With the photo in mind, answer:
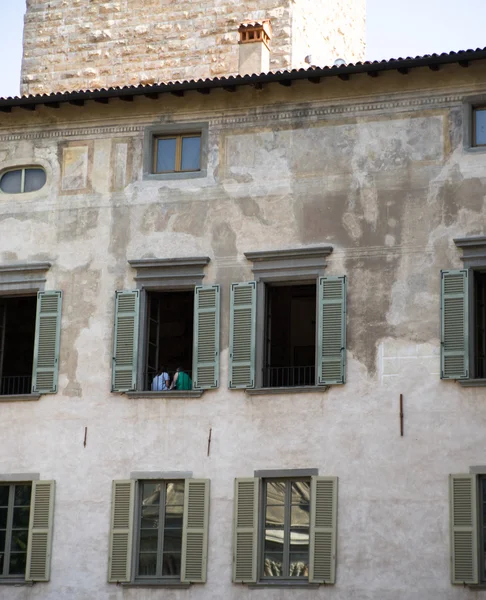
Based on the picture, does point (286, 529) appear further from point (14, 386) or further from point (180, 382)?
point (14, 386)

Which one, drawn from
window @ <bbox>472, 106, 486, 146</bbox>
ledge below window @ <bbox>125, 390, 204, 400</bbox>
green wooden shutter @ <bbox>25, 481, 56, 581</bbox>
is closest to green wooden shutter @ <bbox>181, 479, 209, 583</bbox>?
ledge below window @ <bbox>125, 390, 204, 400</bbox>

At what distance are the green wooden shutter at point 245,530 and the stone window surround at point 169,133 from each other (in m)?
5.10

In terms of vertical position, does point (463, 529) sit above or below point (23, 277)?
below

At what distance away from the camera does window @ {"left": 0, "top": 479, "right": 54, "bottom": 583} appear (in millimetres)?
22750

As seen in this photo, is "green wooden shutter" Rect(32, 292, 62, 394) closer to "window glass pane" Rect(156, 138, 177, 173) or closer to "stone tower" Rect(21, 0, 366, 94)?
"window glass pane" Rect(156, 138, 177, 173)

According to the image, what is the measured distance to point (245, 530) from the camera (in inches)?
866

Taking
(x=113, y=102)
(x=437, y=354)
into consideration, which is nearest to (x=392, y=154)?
(x=437, y=354)

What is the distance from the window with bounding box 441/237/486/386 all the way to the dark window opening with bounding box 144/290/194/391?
4.17 m

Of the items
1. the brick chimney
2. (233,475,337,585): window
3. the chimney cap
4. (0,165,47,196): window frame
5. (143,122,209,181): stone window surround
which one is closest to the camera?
(233,475,337,585): window

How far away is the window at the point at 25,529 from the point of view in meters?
22.8

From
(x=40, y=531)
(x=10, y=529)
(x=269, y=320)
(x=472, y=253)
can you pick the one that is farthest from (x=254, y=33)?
(x=10, y=529)

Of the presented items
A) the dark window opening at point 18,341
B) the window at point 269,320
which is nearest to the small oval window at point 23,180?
the dark window opening at point 18,341

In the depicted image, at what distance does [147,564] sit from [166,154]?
663cm

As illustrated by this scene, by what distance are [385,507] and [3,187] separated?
8473 mm
